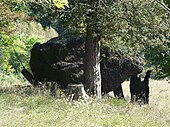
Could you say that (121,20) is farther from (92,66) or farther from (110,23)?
(92,66)

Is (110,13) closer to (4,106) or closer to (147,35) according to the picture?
(147,35)

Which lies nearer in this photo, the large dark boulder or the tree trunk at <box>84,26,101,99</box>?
the tree trunk at <box>84,26,101,99</box>

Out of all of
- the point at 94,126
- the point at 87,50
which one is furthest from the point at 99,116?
the point at 87,50

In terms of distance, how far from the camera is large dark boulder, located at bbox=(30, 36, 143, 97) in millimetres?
16000

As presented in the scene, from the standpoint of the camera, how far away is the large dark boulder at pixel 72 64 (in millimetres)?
16000

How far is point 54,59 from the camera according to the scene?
1659cm

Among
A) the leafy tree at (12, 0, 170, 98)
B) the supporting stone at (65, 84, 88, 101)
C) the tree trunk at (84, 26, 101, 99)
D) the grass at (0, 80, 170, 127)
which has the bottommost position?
the grass at (0, 80, 170, 127)

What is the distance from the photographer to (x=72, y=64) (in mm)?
16031

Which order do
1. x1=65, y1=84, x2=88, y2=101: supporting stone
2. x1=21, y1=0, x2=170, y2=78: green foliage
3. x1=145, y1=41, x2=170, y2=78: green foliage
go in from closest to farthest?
1. x1=65, y1=84, x2=88, y2=101: supporting stone
2. x1=21, y1=0, x2=170, y2=78: green foliage
3. x1=145, y1=41, x2=170, y2=78: green foliage

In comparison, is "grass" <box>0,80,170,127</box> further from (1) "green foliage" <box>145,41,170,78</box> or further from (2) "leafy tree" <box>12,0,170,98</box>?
(1) "green foliage" <box>145,41,170,78</box>

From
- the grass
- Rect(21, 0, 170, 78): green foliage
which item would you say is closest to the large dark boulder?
Rect(21, 0, 170, 78): green foliage

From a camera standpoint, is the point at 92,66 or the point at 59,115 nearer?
the point at 59,115

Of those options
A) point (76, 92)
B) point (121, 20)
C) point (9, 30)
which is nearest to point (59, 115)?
point (76, 92)

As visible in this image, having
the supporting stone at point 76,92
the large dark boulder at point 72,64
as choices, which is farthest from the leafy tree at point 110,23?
the supporting stone at point 76,92
